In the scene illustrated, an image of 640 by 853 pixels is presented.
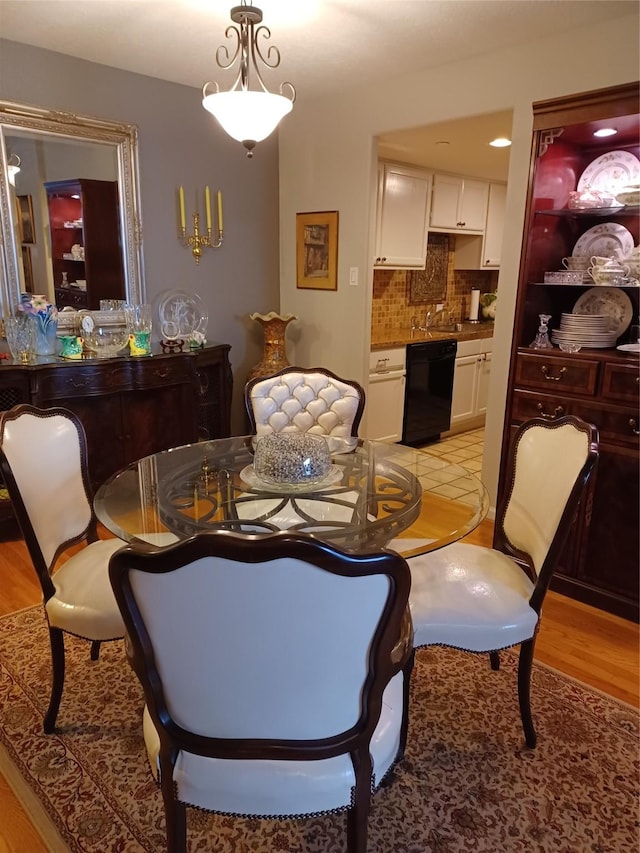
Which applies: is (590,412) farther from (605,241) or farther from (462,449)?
(462,449)

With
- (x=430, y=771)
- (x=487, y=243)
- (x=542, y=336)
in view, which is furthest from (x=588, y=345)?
(x=487, y=243)

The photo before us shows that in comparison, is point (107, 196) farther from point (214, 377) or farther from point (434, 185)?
point (434, 185)

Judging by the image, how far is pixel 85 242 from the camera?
3.41m

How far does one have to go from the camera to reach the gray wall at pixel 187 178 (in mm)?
3146

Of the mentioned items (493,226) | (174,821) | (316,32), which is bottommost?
(174,821)

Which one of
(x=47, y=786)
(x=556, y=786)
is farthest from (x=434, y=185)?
(x=47, y=786)

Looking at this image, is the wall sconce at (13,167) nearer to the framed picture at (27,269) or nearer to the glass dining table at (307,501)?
the framed picture at (27,269)

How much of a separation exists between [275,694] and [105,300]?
302 cm

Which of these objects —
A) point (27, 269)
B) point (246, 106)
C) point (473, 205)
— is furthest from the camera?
point (473, 205)

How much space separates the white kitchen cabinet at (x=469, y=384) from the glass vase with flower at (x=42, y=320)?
3224mm

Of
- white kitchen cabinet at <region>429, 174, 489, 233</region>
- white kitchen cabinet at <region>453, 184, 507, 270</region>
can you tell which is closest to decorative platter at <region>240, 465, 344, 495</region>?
white kitchen cabinet at <region>429, 174, 489, 233</region>

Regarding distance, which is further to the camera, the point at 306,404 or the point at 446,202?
the point at 446,202

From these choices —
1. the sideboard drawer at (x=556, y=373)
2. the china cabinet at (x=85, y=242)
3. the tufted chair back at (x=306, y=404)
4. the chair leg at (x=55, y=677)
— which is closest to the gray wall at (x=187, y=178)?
the china cabinet at (x=85, y=242)

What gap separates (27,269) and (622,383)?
306cm
